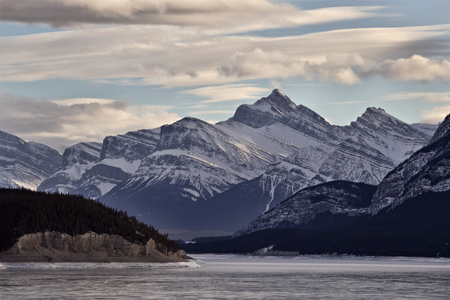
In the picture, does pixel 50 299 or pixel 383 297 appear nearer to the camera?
pixel 50 299

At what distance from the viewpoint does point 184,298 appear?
194 m

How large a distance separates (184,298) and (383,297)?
34.2 meters

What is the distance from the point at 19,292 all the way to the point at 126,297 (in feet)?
64.4

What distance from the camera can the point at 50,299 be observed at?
18625 cm

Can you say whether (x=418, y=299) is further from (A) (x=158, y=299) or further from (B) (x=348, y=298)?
(A) (x=158, y=299)

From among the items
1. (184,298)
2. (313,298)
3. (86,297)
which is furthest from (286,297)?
(86,297)

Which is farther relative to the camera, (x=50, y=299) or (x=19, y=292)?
(x=19, y=292)

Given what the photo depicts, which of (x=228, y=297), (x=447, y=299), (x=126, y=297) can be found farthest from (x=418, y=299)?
(x=126, y=297)

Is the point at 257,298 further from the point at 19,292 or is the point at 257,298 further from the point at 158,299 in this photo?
the point at 19,292

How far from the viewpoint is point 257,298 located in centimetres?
19562

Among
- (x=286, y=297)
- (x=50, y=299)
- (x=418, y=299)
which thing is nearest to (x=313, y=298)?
(x=286, y=297)

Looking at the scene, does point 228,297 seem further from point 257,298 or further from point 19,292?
point 19,292

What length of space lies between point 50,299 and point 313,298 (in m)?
43.9

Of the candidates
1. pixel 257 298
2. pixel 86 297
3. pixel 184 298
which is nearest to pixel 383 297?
pixel 257 298
